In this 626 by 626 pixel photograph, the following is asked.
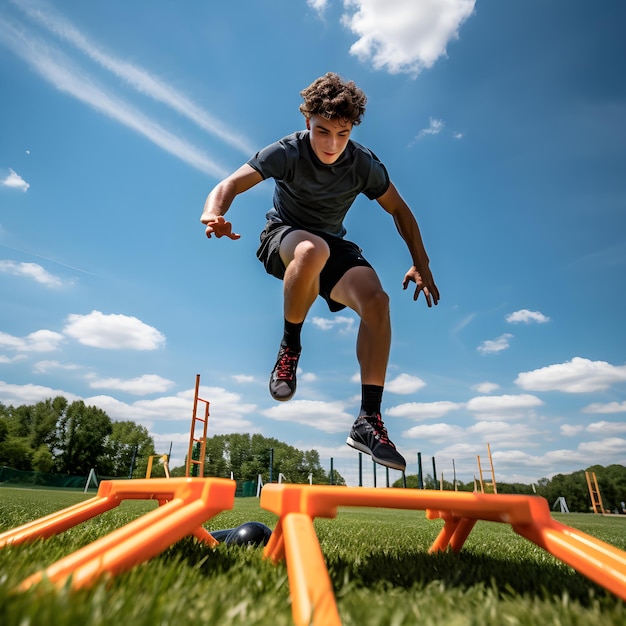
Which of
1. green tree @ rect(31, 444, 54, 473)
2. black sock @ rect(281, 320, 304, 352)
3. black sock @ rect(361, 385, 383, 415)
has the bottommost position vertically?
black sock @ rect(361, 385, 383, 415)

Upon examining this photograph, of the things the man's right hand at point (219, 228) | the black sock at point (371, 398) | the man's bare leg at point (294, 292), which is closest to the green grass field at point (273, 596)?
the black sock at point (371, 398)

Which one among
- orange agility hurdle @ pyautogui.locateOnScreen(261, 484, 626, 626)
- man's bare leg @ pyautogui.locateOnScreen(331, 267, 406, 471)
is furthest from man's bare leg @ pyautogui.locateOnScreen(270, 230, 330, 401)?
orange agility hurdle @ pyautogui.locateOnScreen(261, 484, 626, 626)

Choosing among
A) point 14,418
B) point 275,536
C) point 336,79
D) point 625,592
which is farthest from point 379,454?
point 14,418

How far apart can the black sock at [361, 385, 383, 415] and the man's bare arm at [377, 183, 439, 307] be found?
2.59 feet

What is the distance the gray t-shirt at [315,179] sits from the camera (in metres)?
3.08

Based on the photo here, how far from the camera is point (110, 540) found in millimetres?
1123

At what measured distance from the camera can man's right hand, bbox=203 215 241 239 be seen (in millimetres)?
2387

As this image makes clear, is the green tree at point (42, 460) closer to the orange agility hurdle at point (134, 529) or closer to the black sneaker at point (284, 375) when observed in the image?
the black sneaker at point (284, 375)

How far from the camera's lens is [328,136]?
3.03 metres

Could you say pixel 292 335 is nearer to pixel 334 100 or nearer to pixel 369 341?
pixel 369 341

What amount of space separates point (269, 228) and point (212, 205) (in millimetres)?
883

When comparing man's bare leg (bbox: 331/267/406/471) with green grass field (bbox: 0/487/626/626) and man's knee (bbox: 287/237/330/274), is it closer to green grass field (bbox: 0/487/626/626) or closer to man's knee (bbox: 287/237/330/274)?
man's knee (bbox: 287/237/330/274)

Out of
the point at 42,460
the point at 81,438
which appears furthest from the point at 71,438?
the point at 42,460

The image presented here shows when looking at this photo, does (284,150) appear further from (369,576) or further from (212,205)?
(369,576)
